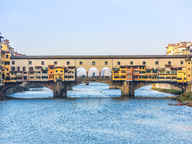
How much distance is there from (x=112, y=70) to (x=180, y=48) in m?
54.9

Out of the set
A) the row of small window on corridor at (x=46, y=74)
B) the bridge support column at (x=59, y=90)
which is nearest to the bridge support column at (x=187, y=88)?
the row of small window on corridor at (x=46, y=74)

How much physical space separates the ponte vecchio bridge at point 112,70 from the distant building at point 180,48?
1258 inches

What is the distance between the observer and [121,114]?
50156 mm

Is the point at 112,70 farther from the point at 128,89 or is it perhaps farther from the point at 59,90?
the point at 59,90

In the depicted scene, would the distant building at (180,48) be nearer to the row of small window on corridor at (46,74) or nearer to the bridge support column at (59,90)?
the row of small window on corridor at (46,74)

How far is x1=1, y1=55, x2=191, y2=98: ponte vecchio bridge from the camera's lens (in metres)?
78.4

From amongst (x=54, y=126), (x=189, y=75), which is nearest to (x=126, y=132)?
(x=54, y=126)

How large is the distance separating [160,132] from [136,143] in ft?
21.2

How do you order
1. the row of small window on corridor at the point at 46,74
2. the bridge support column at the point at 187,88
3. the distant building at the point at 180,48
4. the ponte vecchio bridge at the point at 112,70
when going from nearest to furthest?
the bridge support column at the point at 187,88
the ponte vecchio bridge at the point at 112,70
the row of small window on corridor at the point at 46,74
the distant building at the point at 180,48

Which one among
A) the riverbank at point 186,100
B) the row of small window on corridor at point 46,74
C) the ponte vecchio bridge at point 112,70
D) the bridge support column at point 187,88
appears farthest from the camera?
the row of small window on corridor at point 46,74

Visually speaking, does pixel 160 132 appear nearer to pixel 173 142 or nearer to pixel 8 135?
pixel 173 142

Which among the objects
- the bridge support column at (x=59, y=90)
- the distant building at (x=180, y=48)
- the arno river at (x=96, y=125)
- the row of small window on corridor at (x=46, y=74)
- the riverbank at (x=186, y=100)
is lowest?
the arno river at (x=96, y=125)

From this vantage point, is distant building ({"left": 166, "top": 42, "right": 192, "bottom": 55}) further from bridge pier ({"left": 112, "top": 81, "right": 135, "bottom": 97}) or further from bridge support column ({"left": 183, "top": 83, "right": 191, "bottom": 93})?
bridge pier ({"left": 112, "top": 81, "right": 135, "bottom": 97})

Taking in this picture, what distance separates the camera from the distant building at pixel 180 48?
109525 mm
